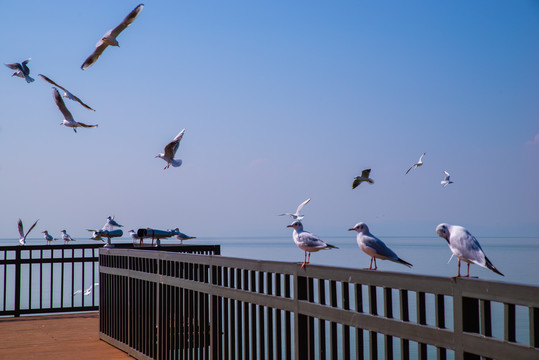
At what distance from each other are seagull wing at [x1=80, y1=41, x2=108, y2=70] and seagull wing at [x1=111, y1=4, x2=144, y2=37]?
247mm

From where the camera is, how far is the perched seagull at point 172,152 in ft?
27.6

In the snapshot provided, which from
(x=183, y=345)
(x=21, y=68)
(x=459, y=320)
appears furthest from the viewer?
(x=21, y=68)

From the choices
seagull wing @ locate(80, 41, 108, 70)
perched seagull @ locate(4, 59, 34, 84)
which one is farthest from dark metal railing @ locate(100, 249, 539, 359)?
perched seagull @ locate(4, 59, 34, 84)

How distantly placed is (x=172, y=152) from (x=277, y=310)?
429cm

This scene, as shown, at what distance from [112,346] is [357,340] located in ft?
16.8

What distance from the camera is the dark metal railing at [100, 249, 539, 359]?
2990mm

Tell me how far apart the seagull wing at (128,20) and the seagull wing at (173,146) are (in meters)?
1.54

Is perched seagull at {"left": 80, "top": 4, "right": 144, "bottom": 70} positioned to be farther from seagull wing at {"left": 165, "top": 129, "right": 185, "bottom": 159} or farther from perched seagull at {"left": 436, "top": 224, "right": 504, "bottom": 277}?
perched seagull at {"left": 436, "top": 224, "right": 504, "bottom": 277}

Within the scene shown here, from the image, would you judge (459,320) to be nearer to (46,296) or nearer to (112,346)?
(112,346)

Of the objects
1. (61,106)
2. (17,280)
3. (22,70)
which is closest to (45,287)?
(17,280)

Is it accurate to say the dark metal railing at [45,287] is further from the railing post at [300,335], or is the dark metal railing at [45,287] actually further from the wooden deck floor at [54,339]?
the railing post at [300,335]

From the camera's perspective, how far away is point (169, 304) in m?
6.55

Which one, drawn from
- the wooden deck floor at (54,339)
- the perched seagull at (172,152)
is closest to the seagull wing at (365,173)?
the perched seagull at (172,152)

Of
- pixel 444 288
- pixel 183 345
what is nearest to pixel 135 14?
pixel 183 345
